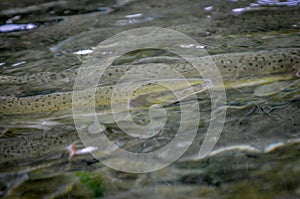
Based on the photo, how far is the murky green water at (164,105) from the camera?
2057 millimetres

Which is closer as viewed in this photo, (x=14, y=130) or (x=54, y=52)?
(x=14, y=130)

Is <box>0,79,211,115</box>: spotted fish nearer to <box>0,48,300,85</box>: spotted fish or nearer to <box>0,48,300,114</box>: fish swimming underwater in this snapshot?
<box>0,48,300,114</box>: fish swimming underwater

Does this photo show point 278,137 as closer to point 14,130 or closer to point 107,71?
point 14,130

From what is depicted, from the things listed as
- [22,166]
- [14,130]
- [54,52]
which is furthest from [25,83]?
[22,166]

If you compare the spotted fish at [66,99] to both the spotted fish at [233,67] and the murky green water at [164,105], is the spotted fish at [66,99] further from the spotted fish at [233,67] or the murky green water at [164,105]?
the spotted fish at [233,67]

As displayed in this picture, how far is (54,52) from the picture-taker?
505 centimetres

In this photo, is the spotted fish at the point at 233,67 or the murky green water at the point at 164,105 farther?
the spotted fish at the point at 233,67

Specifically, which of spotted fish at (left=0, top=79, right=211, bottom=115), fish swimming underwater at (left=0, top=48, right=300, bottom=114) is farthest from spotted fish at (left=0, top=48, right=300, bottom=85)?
spotted fish at (left=0, top=79, right=211, bottom=115)

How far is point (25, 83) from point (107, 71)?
103 centimetres

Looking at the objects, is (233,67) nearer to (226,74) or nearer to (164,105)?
(226,74)

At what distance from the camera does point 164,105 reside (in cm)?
331

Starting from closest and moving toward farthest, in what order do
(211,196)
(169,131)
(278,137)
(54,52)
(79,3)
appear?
(211,196)
(278,137)
(169,131)
(54,52)
(79,3)

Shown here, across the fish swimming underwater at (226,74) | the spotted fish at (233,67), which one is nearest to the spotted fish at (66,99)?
the fish swimming underwater at (226,74)

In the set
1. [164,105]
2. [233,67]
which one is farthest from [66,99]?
[233,67]
